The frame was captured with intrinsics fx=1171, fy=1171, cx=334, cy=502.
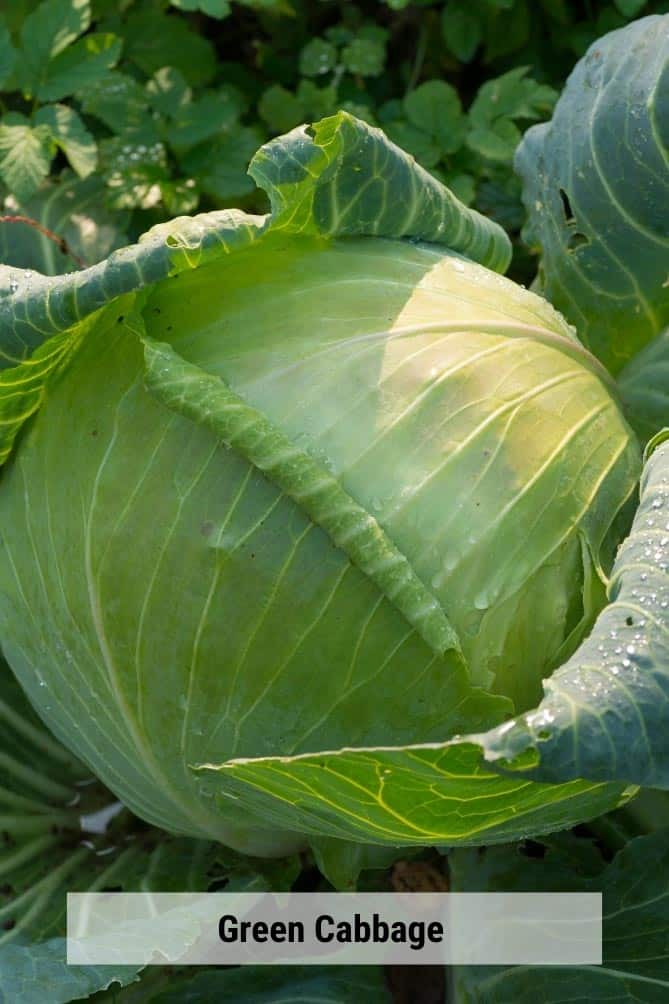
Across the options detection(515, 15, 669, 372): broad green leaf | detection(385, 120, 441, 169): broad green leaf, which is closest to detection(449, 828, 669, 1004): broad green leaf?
detection(515, 15, 669, 372): broad green leaf

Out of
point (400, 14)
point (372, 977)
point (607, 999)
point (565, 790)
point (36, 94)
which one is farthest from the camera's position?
point (400, 14)

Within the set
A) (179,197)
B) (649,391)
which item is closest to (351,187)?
(649,391)

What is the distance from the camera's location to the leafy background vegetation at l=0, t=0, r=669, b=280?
105 inches

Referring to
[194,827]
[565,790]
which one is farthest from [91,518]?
[565,790]

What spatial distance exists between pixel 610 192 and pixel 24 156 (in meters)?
1.29

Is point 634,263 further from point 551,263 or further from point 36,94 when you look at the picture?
point 36,94

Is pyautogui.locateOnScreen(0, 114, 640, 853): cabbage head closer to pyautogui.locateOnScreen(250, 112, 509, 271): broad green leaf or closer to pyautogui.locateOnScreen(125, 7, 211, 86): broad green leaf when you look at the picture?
pyautogui.locateOnScreen(250, 112, 509, 271): broad green leaf

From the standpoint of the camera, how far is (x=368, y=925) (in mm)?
2080

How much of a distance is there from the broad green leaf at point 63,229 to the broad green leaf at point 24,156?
0.06 meters

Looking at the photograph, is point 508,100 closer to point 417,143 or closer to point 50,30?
point 417,143

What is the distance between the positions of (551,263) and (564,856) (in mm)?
1113

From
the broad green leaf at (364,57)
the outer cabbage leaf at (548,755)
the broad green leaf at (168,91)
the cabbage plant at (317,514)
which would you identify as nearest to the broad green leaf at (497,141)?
the broad green leaf at (364,57)

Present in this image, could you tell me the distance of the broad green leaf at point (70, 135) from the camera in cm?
258

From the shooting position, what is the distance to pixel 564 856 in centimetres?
208
